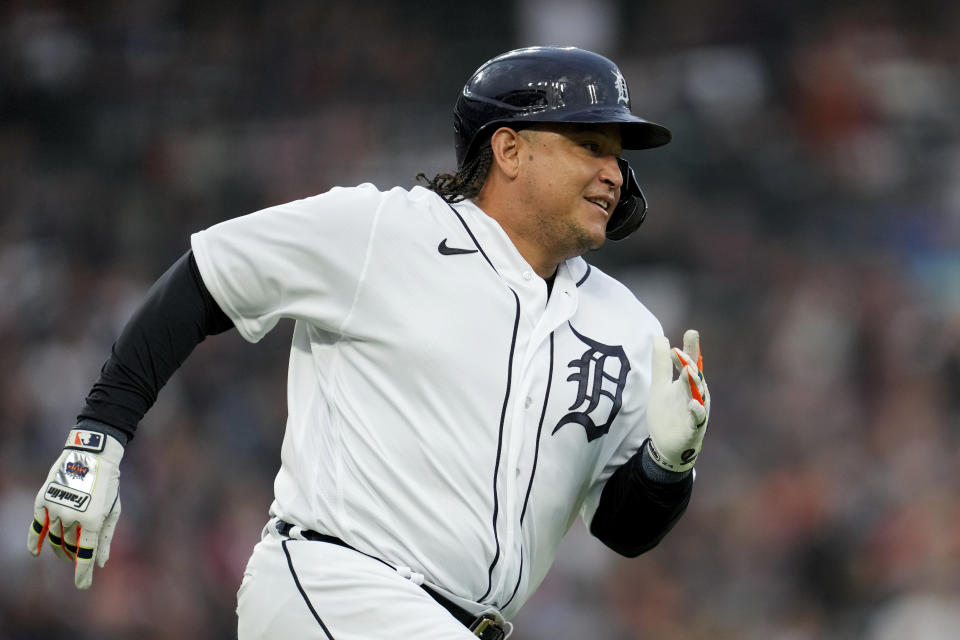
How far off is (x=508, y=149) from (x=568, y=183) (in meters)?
0.17

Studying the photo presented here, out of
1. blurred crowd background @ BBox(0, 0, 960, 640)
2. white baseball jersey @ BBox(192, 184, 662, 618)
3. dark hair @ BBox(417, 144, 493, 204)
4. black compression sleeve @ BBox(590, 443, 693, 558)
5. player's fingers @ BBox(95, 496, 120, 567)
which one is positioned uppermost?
blurred crowd background @ BBox(0, 0, 960, 640)

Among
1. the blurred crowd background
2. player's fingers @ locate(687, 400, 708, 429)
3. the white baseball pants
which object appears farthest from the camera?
A: the blurred crowd background

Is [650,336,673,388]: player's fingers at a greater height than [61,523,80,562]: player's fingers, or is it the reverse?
[650,336,673,388]: player's fingers

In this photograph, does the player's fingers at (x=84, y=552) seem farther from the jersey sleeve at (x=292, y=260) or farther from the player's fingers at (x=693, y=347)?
the player's fingers at (x=693, y=347)

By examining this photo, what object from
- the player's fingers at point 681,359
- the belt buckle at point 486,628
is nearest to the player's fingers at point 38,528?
the belt buckle at point 486,628

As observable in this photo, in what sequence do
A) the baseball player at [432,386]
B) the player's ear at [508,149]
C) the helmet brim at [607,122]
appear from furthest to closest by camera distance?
the player's ear at [508,149] → the helmet brim at [607,122] → the baseball player at [432,386]

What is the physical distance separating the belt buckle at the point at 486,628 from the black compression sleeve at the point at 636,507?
433 mm

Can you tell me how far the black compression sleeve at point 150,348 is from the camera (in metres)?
2.85

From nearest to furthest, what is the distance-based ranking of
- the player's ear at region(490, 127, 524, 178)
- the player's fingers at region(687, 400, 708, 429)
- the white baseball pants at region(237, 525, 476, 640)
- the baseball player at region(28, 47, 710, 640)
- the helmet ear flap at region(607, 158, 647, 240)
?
the white baseball pants at region(237, 525, 476, 640)
the baseball player at region(28, 47, 710, 640)
the player's fingers at region(687, 400, 708, 429)
the player's ear at region(490, 127, 524, 178)
the helmet ear flap at region(607, 158, 647, 240)

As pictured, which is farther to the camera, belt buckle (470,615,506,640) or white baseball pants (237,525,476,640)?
belt buckle (470,615,506,640)

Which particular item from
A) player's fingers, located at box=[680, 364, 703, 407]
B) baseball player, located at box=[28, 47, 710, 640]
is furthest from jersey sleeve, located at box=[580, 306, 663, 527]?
→ player's fingers, located at box=[680, 364, 703, 407]

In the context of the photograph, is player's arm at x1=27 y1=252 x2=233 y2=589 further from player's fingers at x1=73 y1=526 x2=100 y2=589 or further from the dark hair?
the dark hair

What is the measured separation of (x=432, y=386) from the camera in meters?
2.85

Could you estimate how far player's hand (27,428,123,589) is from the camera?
2729mm
